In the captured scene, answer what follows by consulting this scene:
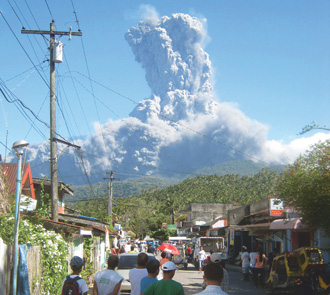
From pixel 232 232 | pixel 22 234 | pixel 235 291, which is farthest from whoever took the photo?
pixel 232 232

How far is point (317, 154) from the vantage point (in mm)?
18625

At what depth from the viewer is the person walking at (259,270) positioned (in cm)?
2274

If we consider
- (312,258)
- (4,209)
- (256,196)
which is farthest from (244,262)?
(256,196)

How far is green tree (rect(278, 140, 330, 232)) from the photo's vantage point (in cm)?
1742

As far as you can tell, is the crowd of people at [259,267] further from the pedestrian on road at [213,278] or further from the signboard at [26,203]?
the pedestrian on road at [213,278]

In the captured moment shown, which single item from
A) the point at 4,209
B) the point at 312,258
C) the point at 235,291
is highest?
the point at 4,209

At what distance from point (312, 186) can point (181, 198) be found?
11420 cm

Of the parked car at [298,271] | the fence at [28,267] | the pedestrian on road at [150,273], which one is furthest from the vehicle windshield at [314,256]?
the pedestrian on road at [150,273]

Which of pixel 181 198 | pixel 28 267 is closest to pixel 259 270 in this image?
pixel 28 267

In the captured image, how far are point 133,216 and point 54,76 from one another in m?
88.4

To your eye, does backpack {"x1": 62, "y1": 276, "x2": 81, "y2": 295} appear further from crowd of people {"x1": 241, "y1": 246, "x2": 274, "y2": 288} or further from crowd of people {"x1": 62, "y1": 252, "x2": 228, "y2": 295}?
crowd of people {"x1": 241, "y1": 246, "x2": 274, "y2": 288}

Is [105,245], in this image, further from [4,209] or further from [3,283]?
[3,283]

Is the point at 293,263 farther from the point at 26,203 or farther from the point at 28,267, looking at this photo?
the point at 28,267

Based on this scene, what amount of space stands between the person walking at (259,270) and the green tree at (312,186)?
450 cm
